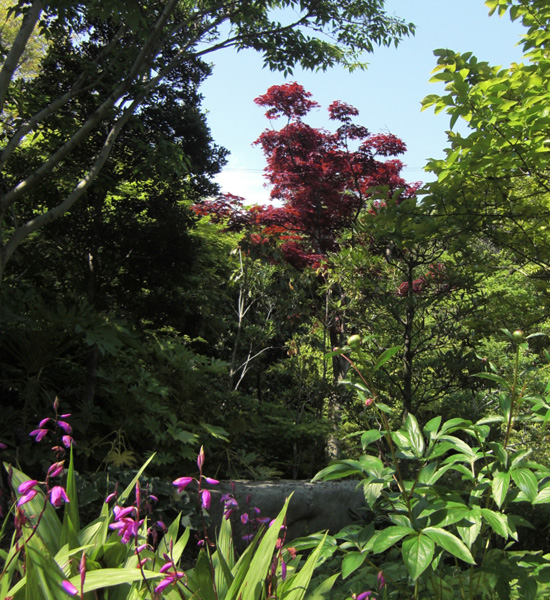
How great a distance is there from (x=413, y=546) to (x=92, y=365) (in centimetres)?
391

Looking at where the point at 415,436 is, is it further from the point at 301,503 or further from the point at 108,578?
the point at 301,503

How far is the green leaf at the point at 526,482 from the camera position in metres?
1.30

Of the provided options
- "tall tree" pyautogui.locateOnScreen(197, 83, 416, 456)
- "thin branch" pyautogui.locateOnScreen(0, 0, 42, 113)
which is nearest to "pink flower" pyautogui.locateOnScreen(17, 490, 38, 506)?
"thin branch" pyautogui.locateOnScreen(0, 0, 42, 113)

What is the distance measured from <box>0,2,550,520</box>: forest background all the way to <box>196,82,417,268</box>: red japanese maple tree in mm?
28

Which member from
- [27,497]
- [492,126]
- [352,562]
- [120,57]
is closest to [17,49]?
[120,57]

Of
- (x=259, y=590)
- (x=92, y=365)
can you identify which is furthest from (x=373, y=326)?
(x=259, y=590)

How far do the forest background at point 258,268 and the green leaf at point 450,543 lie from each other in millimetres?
2025

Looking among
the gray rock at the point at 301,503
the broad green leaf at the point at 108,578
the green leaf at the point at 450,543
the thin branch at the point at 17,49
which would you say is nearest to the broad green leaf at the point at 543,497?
the green leaf at the point at 450,543

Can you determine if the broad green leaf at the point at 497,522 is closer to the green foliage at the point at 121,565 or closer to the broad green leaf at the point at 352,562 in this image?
the broad green leaf at the point at 352,562

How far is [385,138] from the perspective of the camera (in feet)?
22.8

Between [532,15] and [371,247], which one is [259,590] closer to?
[532,15]

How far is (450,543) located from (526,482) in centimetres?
27

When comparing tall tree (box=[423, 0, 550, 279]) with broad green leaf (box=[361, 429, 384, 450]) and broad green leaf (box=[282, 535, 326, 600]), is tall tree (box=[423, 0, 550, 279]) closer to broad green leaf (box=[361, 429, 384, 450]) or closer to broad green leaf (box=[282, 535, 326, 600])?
broad green leaf (box=[361, 429, 384, 450])

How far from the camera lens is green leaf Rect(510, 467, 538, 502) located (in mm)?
1299
